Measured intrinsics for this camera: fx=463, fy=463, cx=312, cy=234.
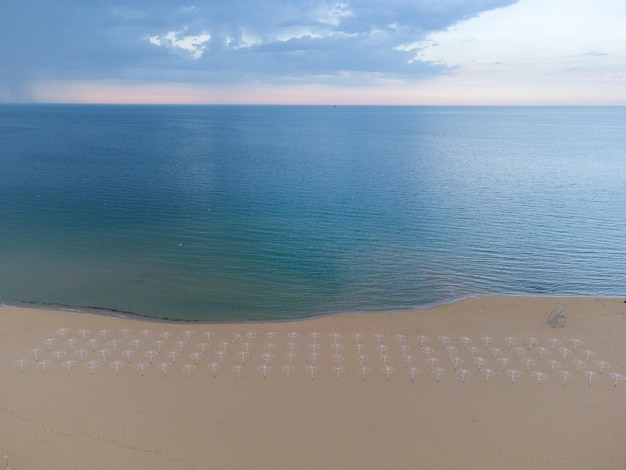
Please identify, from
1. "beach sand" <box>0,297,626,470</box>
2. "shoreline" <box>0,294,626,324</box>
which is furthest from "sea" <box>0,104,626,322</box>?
"beach sand" <box>0,297,626,470</box>

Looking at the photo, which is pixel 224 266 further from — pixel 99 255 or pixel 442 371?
pixel 442 371

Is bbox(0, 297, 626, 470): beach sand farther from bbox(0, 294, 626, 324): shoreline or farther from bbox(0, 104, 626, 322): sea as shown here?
bbox(0, 104, 626, 322): sea

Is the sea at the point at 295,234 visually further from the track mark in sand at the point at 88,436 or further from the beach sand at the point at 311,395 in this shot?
the track mark in sand at the point at 88,436

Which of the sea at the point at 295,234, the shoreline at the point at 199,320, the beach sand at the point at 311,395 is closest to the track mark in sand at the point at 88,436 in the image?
the beach sand at the point at 311,395

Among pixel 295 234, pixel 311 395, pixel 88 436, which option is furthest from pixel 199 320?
pixel 295 234

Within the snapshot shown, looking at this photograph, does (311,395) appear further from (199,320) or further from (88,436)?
(199,320)
